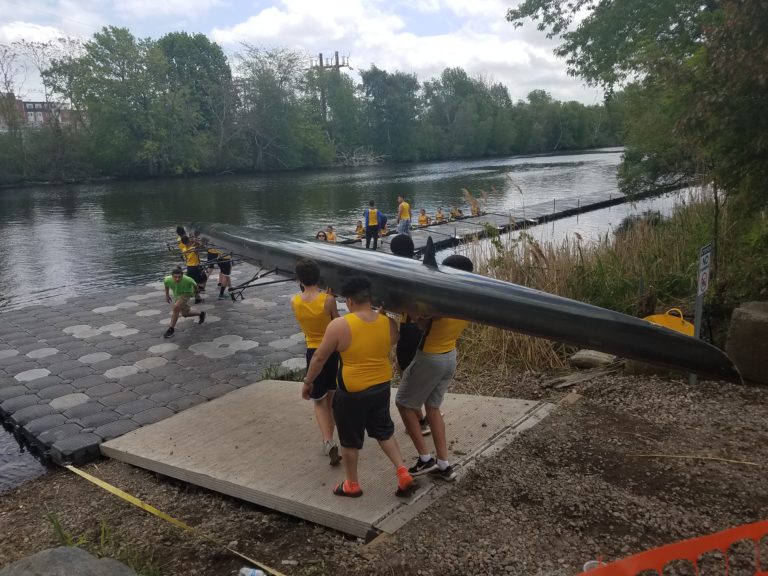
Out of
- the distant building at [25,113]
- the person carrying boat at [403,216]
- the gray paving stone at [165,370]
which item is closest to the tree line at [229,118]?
the distant building at [25,113]

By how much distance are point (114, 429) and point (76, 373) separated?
1.99 m

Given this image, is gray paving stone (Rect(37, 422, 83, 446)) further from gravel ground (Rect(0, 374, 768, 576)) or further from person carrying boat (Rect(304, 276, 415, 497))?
person carrying boat (Rect(304, 276, 415, 497))

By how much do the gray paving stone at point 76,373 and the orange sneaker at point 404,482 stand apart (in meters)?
5.10

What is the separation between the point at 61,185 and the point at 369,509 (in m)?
53.1

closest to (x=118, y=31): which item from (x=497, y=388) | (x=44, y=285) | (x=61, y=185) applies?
(x=61, y=185)

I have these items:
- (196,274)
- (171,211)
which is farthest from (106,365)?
(171,211)

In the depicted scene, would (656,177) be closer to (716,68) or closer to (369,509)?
(716,68)

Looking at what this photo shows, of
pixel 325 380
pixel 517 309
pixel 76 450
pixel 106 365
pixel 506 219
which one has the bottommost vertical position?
pixel 76 450

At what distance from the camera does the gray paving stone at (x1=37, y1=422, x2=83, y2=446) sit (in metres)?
5.50

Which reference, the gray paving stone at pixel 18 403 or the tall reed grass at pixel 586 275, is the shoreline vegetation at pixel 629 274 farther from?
the gray paving stone at pixel 18 403

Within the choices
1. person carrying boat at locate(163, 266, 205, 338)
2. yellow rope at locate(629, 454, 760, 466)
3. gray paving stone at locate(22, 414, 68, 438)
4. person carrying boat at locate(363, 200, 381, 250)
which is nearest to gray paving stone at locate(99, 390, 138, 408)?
gray paving stone at locate(22, 414, 68, 438)

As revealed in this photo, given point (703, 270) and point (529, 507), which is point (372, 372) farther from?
point (703, 270)

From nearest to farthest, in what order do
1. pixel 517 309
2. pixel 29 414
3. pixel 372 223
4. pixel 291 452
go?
pixel 517 309, pixel 291 452, pixel 29 414, pixel 372 223

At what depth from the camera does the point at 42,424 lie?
582 centimetres
